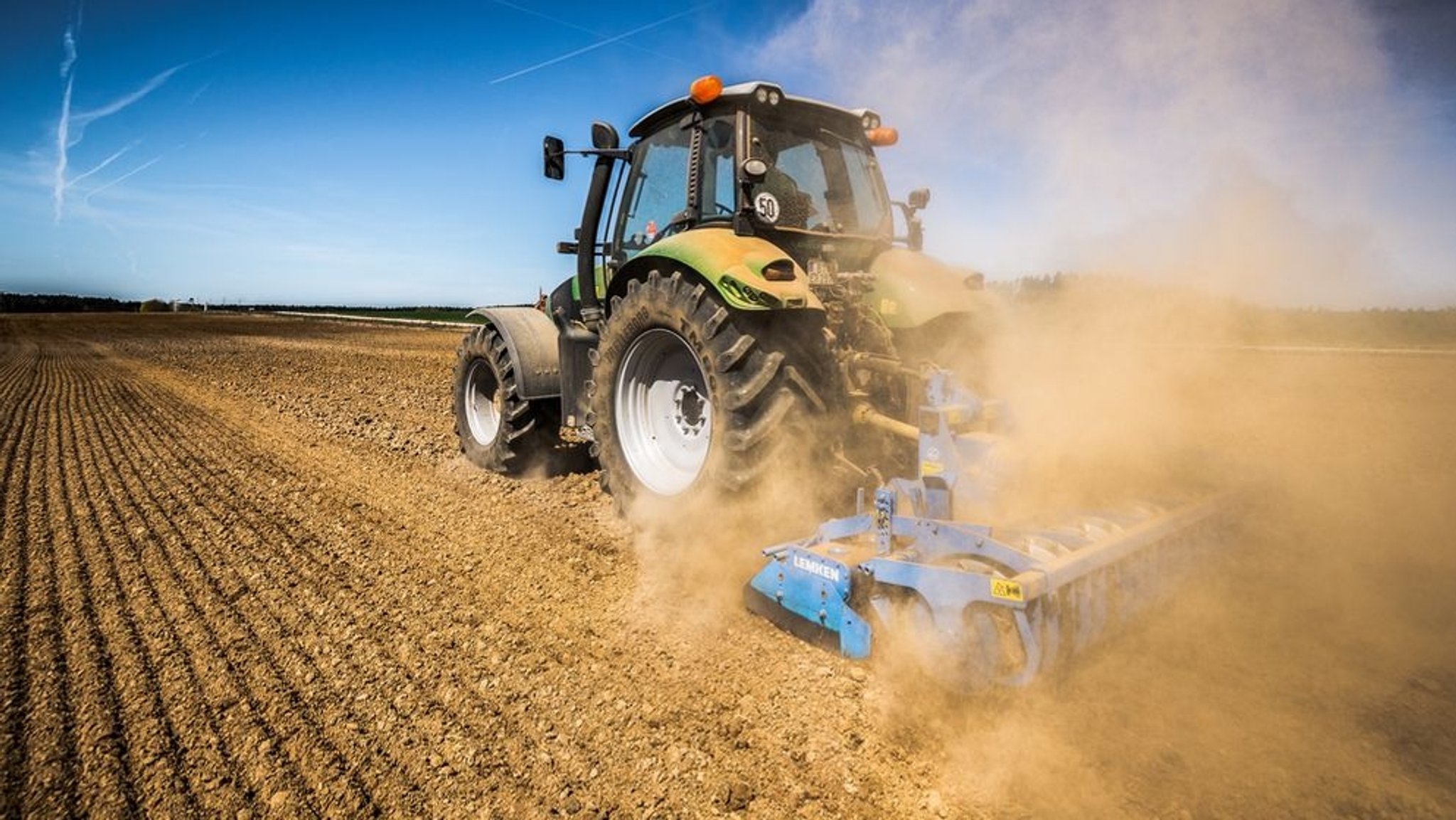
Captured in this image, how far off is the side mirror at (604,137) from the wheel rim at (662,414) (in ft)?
4.96

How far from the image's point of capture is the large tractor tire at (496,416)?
5.12 meters

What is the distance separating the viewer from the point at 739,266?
3162 mm

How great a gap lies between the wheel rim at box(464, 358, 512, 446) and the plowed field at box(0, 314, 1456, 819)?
999 millimetres

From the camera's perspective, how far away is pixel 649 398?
13.1 feet

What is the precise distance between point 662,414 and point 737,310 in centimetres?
96

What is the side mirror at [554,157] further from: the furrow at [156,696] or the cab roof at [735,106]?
the furrow at [156,696]

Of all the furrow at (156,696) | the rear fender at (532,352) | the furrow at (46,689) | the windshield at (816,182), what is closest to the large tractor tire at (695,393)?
the windshield at (816,182)

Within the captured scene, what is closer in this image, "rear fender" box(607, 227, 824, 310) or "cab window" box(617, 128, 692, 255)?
"rear fender" box(607, 227, 824, 310)

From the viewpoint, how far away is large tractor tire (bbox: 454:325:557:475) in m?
5.12

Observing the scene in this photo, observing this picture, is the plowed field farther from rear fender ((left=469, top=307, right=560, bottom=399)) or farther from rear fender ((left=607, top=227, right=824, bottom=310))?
rear fender ((left=607, top=227, right=824, bottom=310))

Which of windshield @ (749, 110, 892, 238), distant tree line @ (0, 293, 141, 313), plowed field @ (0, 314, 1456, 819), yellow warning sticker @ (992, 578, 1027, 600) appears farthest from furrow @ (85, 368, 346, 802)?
distant tree line @ (0, 293, 141, 313)

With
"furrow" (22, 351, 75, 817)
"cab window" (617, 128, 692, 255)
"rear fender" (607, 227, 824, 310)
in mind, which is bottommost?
"furrow" (22, 351, 75, 817)

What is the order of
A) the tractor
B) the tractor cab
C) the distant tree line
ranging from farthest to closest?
the distant tree line → the tractor cab → the tractor

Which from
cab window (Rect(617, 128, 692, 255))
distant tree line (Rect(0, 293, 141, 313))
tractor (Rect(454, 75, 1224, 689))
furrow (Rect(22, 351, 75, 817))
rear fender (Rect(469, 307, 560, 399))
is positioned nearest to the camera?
furrow (Rect(22, 351, 75, 817))
